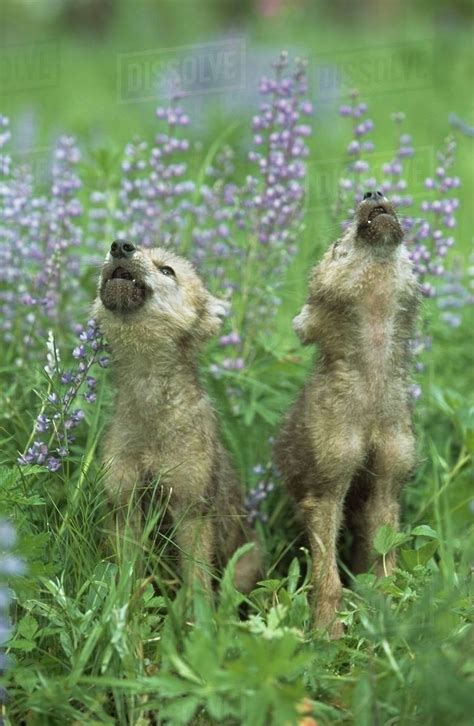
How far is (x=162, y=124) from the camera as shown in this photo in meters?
7.83

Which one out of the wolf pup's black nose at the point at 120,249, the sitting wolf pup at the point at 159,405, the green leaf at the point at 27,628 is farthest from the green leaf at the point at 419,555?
the wolf pup's black nose at the point at 120,249

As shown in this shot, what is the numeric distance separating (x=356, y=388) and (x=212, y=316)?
2.17 ft

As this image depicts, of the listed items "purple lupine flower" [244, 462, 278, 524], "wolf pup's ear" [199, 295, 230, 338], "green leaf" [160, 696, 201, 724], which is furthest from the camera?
"purple lupine flower" [244, 462, 278, 524]

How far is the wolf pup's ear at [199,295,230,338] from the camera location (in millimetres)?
4164

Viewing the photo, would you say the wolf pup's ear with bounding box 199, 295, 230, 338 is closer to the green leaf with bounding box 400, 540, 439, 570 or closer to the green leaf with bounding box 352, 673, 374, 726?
the green leaf with bounding box 400, 540, 439, 570

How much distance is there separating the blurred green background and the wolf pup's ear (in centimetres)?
150

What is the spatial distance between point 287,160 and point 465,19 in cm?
720

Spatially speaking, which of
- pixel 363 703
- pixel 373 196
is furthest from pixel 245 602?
pixel 373 196

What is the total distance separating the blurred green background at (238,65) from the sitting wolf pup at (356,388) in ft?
5.52

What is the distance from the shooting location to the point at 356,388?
3.93 metres

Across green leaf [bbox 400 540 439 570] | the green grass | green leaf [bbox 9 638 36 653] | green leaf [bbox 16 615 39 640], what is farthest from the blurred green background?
green leaf [bbox 9 638 36 653]

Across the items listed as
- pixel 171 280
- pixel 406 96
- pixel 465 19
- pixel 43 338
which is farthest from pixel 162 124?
pixel 465 19

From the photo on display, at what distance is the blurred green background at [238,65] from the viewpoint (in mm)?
7398

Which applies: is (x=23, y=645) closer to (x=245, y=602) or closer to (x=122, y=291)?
(x=245, y=602)
